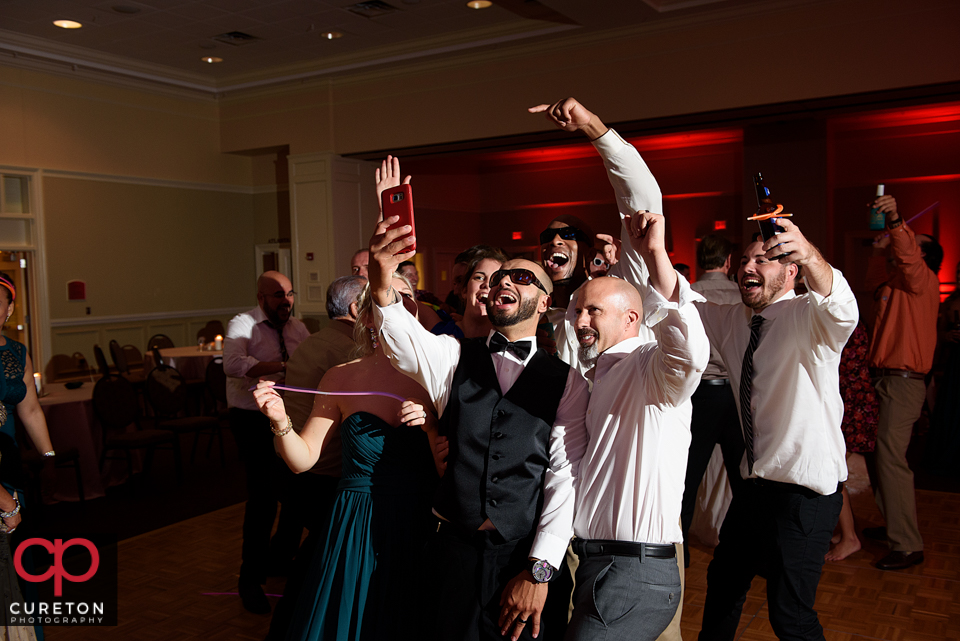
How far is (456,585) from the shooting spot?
1952mm

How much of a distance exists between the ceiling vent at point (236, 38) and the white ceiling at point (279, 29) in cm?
8

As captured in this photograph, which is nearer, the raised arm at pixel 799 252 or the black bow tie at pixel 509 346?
the raised arm at pixel 799 252

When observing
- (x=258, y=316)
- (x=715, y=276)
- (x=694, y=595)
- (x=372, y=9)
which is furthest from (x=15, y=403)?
(x=372, y=9)

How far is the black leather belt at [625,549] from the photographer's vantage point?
1892mm

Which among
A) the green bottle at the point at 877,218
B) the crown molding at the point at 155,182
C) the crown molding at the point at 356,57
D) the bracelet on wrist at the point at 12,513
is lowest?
the bracelet on wrist at the point at 12,513

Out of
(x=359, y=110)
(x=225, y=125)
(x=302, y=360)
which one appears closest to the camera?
(x=302, y=360)

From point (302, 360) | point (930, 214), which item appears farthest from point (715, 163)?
point (302, 360)

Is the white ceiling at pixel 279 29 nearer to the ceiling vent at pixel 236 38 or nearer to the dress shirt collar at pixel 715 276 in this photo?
the ceiling vent at pixel 236 38

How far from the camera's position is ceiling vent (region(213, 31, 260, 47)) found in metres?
8.36

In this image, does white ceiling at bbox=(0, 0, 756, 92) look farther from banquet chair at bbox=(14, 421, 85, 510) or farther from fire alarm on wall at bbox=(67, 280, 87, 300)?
banquet chair at bbox=(14, 421, 85, 510)

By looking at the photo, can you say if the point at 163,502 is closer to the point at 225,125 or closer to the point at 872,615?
the point at 872,615

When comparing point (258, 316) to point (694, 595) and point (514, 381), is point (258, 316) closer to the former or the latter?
point (514, 381)

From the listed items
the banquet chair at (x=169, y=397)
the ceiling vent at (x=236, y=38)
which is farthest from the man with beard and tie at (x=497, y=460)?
the ceiling vent at (x=236, y=38)

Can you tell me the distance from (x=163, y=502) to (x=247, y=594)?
225cm
